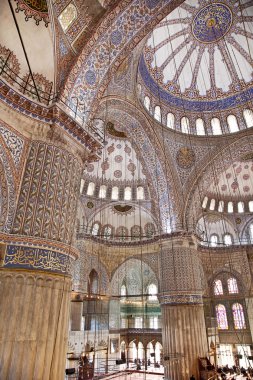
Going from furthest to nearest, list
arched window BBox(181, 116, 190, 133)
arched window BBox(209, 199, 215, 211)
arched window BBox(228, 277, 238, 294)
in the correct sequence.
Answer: arched window BBox(209, 199, 215, 211)
arched window BBox(228, 277, 238, 294)
arched window BBox(181, 116, 190, 133)

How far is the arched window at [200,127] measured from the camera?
13195mm

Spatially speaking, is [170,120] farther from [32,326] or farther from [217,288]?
[217,288]

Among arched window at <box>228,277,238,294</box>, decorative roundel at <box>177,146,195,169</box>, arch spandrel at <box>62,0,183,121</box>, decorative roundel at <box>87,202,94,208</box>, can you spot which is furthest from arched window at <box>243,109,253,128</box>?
arched window at <box>228,277,238,294</box>

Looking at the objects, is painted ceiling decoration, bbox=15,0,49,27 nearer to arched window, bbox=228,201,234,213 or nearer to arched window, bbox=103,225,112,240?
arched window, bbox=103,225,112,240

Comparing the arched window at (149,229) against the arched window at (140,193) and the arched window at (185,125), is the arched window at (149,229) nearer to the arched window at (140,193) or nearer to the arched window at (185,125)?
the arched window at (140,193)

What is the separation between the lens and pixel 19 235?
5164 mm

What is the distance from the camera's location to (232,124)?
13094 mm

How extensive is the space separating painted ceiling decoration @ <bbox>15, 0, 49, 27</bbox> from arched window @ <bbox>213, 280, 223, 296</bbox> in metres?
→ 17.3

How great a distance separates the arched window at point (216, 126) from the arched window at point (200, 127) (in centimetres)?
46

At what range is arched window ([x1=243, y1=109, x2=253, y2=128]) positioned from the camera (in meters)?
12.7

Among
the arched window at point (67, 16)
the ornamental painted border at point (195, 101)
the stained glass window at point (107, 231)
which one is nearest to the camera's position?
the arched window at point (67, 16)

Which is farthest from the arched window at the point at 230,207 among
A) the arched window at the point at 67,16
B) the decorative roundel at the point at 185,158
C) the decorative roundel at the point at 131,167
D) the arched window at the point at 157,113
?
the arched window at the point at 67,16

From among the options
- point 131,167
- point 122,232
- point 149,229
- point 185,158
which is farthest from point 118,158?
point 149,229

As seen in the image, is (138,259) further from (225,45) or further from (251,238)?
(225,45)
